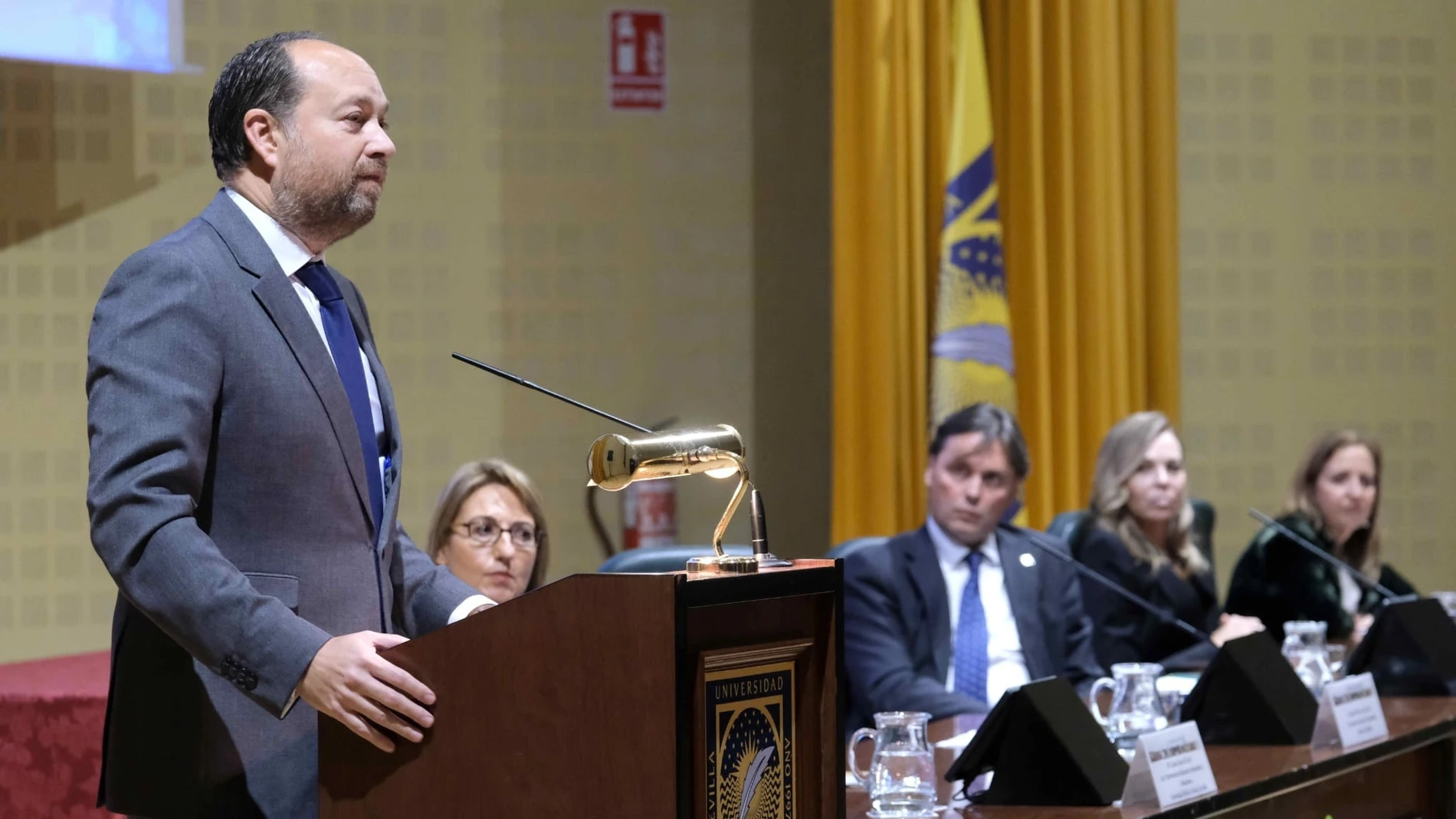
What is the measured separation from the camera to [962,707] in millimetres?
3453

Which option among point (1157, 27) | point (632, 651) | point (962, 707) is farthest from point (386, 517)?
point (1157, 27)

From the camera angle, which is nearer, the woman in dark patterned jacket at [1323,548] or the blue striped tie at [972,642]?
the blue striped tie at [972,642]

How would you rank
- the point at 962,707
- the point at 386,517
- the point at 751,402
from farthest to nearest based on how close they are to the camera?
1. the point at 751,402
2. the point at 962,707
3. the point at 386,517

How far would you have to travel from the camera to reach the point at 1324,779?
271 cm

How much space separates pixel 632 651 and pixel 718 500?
3.97m

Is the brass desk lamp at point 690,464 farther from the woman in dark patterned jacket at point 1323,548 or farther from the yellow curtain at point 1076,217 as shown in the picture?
the yellow curtain at point 1076,217

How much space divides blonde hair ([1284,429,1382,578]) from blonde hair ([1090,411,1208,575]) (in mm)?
399

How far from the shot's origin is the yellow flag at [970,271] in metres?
5.30

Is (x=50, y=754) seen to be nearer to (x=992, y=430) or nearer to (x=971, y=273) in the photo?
(x=992, y=430)

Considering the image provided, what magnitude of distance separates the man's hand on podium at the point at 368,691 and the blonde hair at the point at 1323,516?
3.85 meters

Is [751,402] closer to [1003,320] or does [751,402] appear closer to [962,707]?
[1003,320]

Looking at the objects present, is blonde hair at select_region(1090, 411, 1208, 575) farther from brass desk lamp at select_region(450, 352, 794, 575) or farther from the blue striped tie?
brass desk lamp at select_region(450, 352, 794, 575)

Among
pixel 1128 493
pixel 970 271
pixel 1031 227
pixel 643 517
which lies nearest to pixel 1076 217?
pixel 1031 227

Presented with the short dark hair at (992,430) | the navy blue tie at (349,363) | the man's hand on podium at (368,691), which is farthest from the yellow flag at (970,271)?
the man's hand on podium at (368,691)
